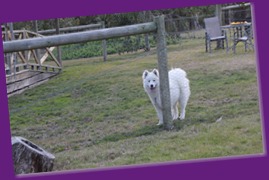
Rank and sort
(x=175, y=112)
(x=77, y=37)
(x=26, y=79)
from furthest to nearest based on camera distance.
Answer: (x=175, y=112)
(x=26, y=79)
(x=77, y=37)

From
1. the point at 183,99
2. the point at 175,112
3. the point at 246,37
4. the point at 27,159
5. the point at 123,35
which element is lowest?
the point at 27,159

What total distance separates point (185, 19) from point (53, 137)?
159cm

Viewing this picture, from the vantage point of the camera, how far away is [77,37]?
4.44 meters

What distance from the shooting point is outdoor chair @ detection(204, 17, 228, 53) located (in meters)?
4.46

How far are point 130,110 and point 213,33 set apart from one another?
1060 mm

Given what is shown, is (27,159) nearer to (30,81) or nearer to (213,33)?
(30,81)

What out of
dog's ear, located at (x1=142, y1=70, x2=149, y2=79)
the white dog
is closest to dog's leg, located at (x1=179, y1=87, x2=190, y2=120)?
the white dog

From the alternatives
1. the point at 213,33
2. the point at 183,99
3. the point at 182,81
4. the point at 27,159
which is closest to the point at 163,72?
the point at 182,81

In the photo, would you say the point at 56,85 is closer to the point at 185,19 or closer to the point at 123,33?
the point at 123,33

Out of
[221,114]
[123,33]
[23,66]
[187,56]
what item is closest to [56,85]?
[23,66]

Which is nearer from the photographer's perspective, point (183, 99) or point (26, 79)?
point (26, 79)

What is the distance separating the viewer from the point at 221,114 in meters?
4.75

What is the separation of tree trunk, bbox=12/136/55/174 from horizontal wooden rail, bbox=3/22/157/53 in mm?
791

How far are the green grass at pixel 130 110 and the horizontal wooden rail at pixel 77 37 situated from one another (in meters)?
0.22
